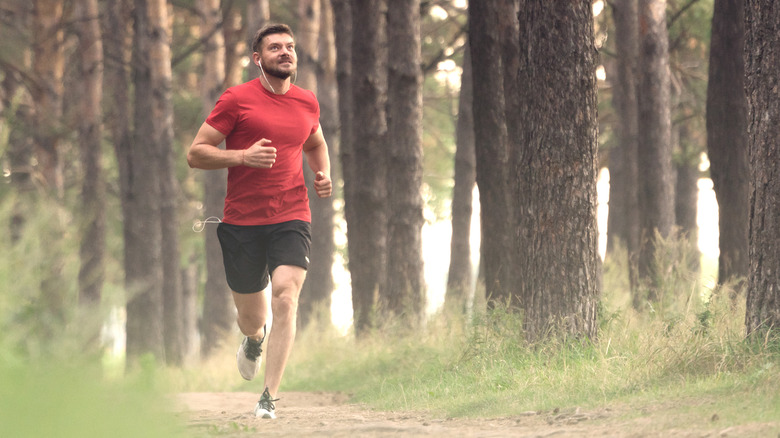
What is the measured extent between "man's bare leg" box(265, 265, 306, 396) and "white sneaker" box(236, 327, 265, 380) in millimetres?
803

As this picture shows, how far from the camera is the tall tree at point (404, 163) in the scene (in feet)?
43.4

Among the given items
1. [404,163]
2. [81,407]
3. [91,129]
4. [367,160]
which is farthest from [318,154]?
[91,129]

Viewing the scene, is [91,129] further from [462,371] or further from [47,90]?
[462,371]

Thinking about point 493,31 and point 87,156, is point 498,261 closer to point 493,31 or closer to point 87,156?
point 493,31

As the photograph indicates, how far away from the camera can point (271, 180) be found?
691 centimetres

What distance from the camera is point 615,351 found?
7.38 m

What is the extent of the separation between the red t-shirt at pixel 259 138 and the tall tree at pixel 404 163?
244 inches

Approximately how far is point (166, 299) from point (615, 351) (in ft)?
50.2

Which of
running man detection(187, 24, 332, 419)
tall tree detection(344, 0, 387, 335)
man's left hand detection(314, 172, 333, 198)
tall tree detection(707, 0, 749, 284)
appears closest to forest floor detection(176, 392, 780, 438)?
running man detection(187, 24, 332, 419)

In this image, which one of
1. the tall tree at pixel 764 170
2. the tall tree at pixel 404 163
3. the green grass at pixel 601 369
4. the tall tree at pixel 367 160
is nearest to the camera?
the green grass at pixel 601 369

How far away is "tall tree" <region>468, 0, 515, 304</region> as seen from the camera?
1077 cm

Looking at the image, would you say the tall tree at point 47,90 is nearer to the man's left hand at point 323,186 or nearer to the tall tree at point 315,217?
the tall tree at point 315,217

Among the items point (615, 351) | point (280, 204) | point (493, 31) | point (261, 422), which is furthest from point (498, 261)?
point (261, 422)

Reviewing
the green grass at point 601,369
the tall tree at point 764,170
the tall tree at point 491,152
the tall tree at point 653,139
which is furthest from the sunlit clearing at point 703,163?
the tall tree at point 764,170
